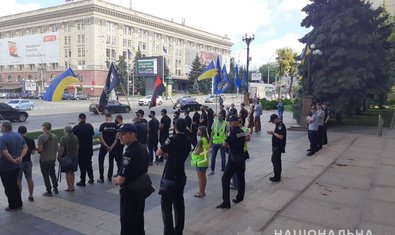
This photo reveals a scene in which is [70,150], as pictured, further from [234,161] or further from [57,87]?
[234,161]

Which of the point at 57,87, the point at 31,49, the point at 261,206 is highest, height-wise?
the point at 31,49

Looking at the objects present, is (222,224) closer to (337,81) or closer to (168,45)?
(337,81)

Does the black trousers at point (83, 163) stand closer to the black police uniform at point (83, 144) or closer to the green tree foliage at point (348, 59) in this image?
the black police uniform at point (83, 144)

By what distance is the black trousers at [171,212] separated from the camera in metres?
4.96

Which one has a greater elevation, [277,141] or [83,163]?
[277,141]

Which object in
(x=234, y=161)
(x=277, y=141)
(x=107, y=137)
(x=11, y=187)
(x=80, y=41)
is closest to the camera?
(x=234, y=161)

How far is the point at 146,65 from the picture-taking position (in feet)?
247

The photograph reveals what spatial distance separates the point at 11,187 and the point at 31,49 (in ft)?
301

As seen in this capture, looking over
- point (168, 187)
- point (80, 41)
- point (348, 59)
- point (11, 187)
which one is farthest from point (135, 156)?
point (80, 41)

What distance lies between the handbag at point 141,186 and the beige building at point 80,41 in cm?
7587

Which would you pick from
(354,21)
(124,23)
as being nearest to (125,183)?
(354,21)

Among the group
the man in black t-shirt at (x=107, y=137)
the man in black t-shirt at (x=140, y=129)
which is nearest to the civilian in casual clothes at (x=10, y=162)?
the man in black t-shirt at (x=107, y=137)

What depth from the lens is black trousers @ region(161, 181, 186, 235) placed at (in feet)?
16.3

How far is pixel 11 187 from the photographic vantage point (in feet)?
21.7
